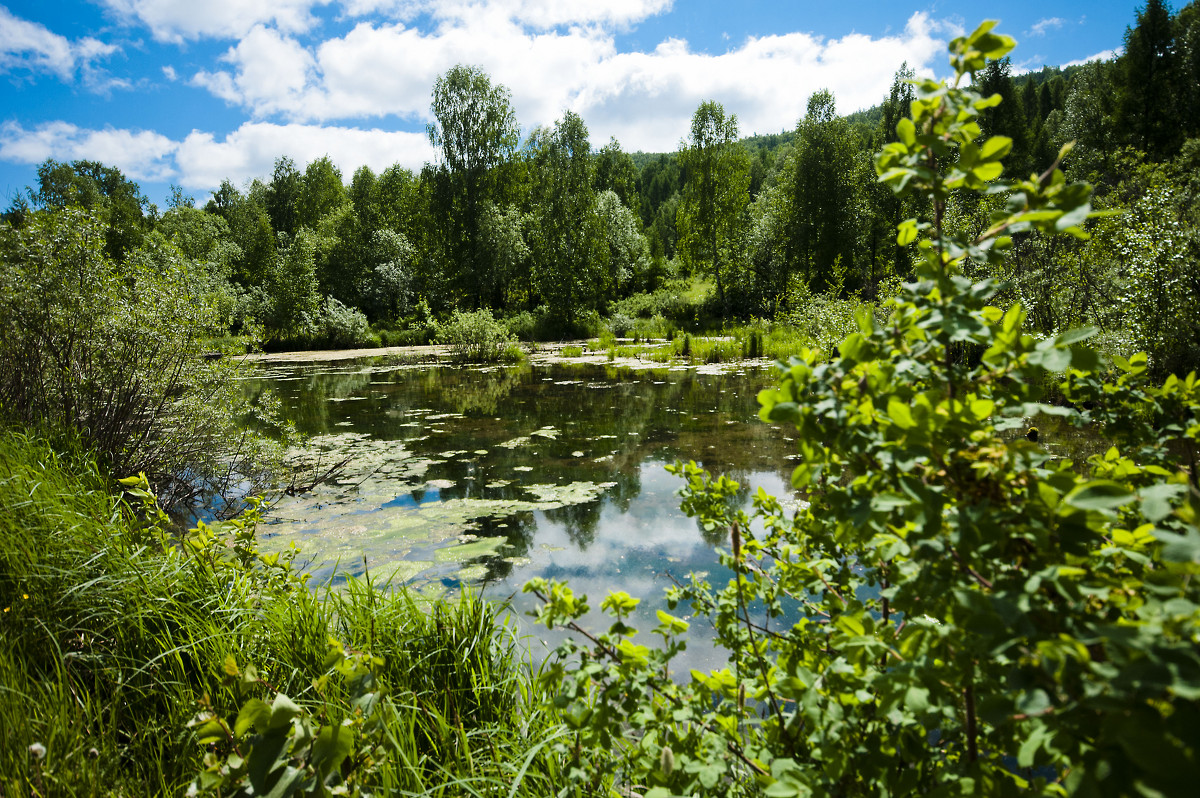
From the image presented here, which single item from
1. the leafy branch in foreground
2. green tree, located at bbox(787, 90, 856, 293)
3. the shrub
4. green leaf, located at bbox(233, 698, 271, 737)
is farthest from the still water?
green tree, located at bbox(787, 90, 856, 293)

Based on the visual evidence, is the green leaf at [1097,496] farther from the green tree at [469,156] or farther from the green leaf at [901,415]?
the green tree at [469,156]

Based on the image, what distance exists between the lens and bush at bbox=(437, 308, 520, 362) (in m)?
19.2

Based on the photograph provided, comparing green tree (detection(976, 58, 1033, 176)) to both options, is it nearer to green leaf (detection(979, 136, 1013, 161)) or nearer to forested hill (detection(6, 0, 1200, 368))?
forested hill (detection(6, 0, 1200, 368))

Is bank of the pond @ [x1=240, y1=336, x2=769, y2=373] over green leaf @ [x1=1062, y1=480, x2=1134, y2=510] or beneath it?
beneath

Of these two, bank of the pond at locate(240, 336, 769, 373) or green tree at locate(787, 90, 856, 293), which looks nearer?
bank of the pond at locate(240, 336, 769, 373)

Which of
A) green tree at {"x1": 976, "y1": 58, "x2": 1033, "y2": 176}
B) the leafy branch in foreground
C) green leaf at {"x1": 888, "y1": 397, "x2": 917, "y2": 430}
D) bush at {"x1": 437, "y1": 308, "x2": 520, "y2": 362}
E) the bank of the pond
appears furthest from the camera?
green tree at {"x1": 976, "y1": 58, "x2": 1033, "y2": 176}

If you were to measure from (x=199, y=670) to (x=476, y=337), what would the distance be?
1803cm

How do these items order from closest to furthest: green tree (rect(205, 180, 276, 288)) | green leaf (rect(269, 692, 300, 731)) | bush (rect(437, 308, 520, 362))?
green leaf (rect(269, 692, 300, 731))
bush (rect(437, 308, 520, 362))
green tree (rect(205, 180, 276, 288))

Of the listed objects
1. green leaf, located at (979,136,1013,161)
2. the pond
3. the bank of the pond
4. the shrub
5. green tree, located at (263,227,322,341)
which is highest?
green tree, located at (263,227,322,341)

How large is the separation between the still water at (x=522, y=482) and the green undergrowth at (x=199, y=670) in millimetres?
347

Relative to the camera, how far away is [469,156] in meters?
28.5

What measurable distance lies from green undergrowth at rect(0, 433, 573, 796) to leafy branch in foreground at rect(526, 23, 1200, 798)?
2.30 feet

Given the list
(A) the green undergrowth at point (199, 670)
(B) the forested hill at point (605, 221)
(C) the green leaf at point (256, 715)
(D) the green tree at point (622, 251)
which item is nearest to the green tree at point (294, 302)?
(B) the forested hill at point (605, 221)

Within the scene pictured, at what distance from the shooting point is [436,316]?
1194 inches
